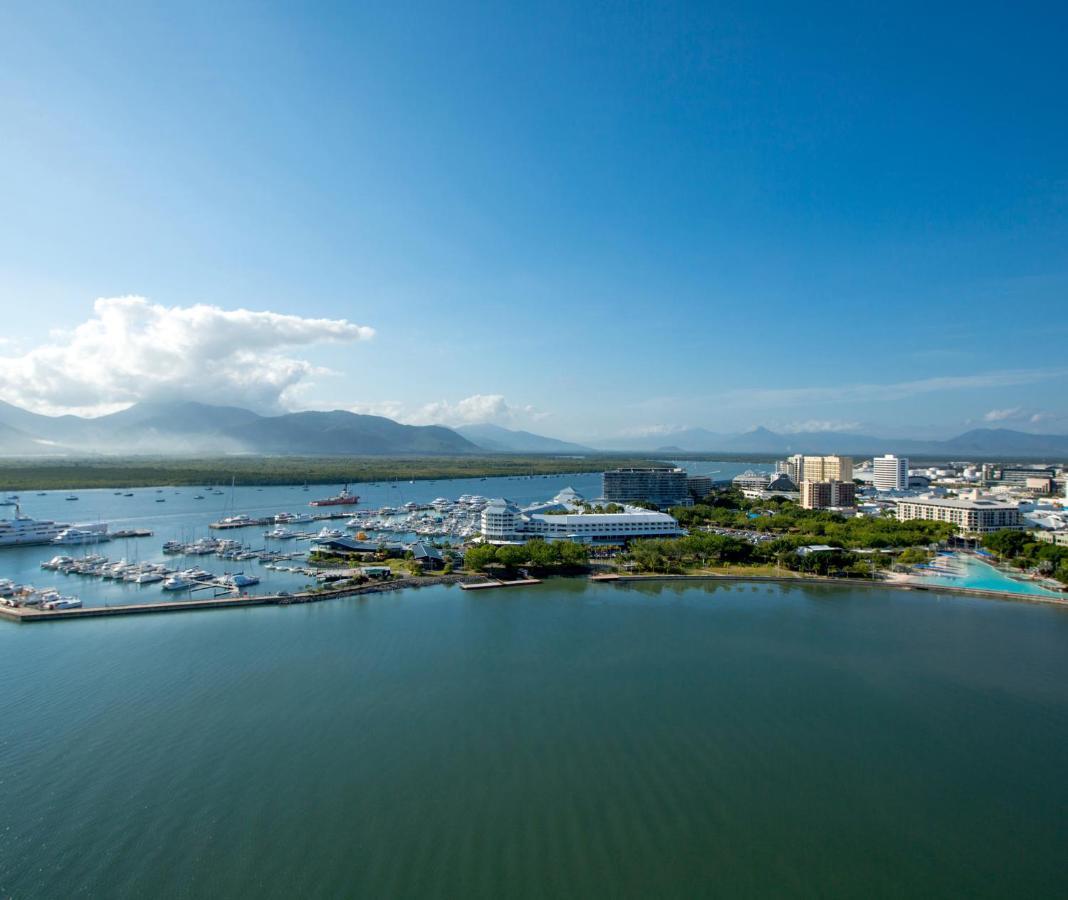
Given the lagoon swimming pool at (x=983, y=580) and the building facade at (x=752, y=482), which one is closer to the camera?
the lagoon swimming pool at (x=983, y=580)

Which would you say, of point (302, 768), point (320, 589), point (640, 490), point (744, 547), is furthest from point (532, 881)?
point (640, 490)

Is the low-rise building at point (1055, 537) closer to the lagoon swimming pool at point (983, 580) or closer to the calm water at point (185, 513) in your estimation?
the lagoon swimming pool at point (983, 580)

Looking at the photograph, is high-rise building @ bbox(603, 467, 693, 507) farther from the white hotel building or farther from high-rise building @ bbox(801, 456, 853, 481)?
high-rise building @ bbox(801, 456, 853, 481)

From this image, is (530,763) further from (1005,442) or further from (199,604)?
(1005,442)

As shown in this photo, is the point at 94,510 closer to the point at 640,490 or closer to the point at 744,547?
the point at 640,490

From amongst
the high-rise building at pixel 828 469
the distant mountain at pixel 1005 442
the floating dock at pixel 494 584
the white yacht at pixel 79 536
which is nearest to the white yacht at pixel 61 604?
the floating dock at pixel 494 584

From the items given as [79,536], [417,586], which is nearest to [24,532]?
[79,536]
